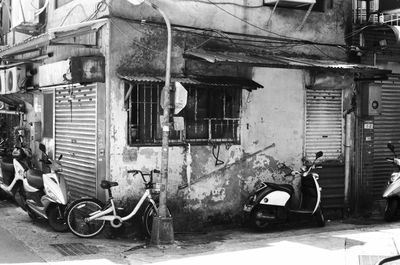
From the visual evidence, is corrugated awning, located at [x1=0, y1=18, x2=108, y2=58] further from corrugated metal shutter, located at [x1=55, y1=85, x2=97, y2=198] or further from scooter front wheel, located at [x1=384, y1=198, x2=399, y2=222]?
scooter front wheel, located at [x1=384, y1=198, x2=399, y2=222]

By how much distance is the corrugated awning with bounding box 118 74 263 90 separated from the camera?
32.3 ft

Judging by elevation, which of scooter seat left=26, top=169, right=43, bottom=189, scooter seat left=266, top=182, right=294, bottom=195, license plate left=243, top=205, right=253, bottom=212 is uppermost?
scooter seat left=26, top=169, right=43, bottom=189

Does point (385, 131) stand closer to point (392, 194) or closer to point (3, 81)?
point (392, 194)

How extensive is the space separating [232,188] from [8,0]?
9672 millimetres

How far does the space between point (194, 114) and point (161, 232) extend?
2712 millimetres

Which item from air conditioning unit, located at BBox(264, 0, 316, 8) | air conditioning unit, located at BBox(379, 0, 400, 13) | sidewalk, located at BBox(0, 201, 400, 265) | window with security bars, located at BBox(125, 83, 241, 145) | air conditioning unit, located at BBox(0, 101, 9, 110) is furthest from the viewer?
air conditioning unit, located at BBox(0, 101, 9, 110)

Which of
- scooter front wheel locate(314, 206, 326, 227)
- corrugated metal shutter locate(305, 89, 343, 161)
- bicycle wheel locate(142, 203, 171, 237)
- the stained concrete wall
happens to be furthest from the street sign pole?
corrugated metal shutter locate(305, 89, 343, 161)

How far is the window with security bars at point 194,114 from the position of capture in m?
10.3

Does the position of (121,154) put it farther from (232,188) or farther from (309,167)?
(309,167)

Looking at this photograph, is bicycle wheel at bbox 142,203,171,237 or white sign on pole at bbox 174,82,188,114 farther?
bicycle wheel at bbox 142,203,171,237

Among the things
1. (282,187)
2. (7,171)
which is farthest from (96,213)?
(7,171)

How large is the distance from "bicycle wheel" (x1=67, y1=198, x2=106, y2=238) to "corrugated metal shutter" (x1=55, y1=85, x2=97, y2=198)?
0.87 m

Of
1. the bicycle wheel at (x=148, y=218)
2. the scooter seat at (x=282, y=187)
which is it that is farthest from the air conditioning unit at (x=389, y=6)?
the bicycle wheel at (x=148, y=218)

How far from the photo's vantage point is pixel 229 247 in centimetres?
916
